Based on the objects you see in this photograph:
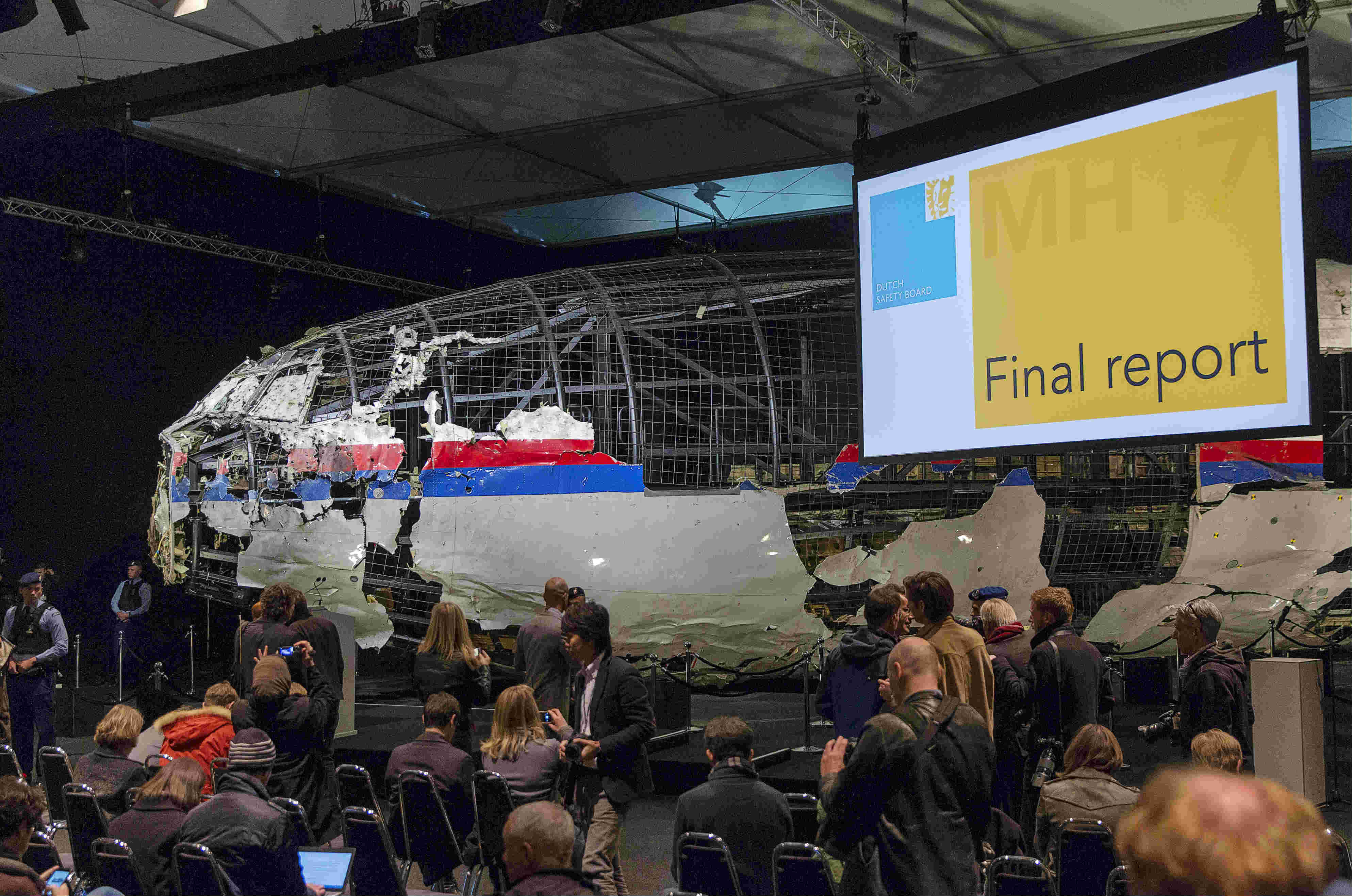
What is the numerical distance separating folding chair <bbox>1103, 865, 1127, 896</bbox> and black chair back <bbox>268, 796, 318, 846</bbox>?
282 cm

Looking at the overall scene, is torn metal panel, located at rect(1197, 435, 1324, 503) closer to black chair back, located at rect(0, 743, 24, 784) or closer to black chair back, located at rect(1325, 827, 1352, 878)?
black chair back, located at rect(1325, 827, 1352, 878)

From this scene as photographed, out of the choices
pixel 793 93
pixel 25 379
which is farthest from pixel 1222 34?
pixel 25 379

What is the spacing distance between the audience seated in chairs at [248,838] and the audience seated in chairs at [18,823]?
1.47ft

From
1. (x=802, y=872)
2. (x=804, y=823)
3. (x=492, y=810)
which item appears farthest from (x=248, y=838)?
(x=804, y=823)

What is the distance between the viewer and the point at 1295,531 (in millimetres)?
7117

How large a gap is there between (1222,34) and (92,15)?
955cm

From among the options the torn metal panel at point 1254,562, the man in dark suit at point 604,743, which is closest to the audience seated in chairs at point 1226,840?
the man in dark suit at point 604,743

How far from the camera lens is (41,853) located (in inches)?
169

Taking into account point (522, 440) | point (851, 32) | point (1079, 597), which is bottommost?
point (1079, 597)

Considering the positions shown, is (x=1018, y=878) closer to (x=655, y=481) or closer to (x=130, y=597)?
(x=655, y=481)

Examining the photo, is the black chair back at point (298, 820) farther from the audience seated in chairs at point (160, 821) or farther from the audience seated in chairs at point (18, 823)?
the audience seated in chairs at point (18, 823)

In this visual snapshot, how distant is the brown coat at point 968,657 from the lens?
4363mm

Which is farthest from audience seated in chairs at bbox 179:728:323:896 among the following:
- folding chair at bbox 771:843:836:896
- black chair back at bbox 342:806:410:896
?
folding chair at bbox 771:843:836:896

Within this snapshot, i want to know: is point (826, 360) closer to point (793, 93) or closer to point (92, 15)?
point (793, 93)
